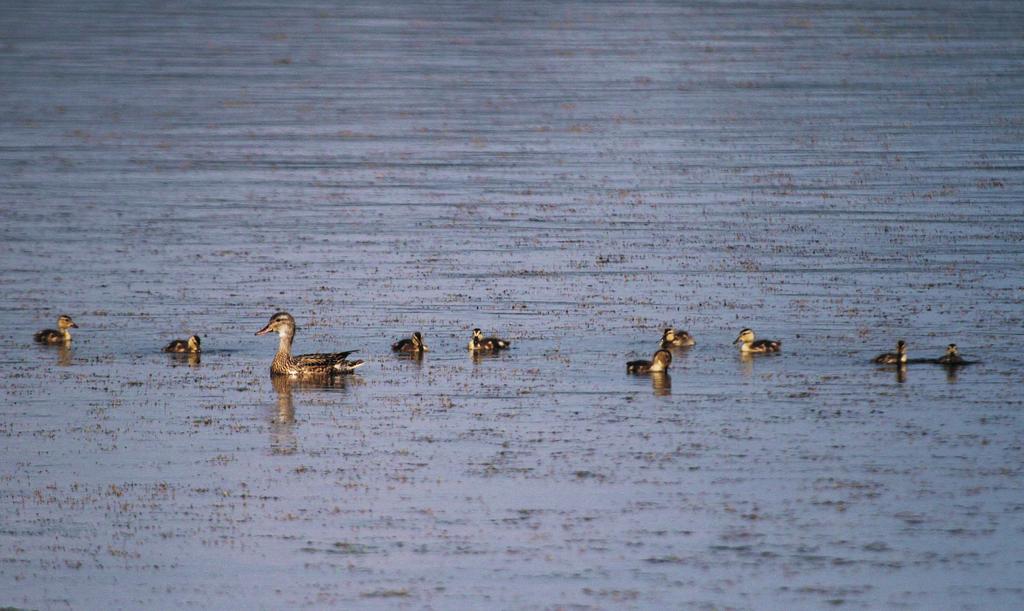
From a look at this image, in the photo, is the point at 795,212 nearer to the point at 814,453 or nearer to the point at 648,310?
the point at 648,310

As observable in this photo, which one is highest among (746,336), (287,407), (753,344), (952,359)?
(746,336)

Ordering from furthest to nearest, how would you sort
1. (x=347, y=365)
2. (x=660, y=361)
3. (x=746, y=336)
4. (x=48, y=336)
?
(x=48, y=336) < (x=746, y=336) < (x=347, y=365) < (x=660, y=361)

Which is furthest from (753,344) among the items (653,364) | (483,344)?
(483,344)

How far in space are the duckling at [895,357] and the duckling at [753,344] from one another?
4.40 ft

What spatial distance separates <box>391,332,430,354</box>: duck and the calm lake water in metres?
0.25

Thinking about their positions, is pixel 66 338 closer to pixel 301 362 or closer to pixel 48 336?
pixel 48 336

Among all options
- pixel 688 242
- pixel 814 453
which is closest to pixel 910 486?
pixel 814 453

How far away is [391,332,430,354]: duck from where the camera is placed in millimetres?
22453

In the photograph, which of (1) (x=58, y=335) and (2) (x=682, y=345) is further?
(1) (x=58, y=335)

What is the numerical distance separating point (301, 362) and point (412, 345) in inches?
59.5

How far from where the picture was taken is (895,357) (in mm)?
21391

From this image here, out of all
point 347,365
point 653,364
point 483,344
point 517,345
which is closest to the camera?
point 653,364

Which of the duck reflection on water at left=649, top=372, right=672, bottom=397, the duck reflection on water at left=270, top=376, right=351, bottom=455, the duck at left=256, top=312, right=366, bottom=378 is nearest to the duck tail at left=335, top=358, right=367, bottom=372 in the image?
the duck at left=256, top=312, right=366, bottom=378

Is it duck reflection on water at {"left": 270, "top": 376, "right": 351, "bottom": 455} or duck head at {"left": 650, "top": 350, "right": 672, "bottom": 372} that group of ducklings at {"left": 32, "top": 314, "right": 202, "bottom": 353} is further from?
duck head at {"left": 650, "top": 350, "right": 672, "bottom": 372}
